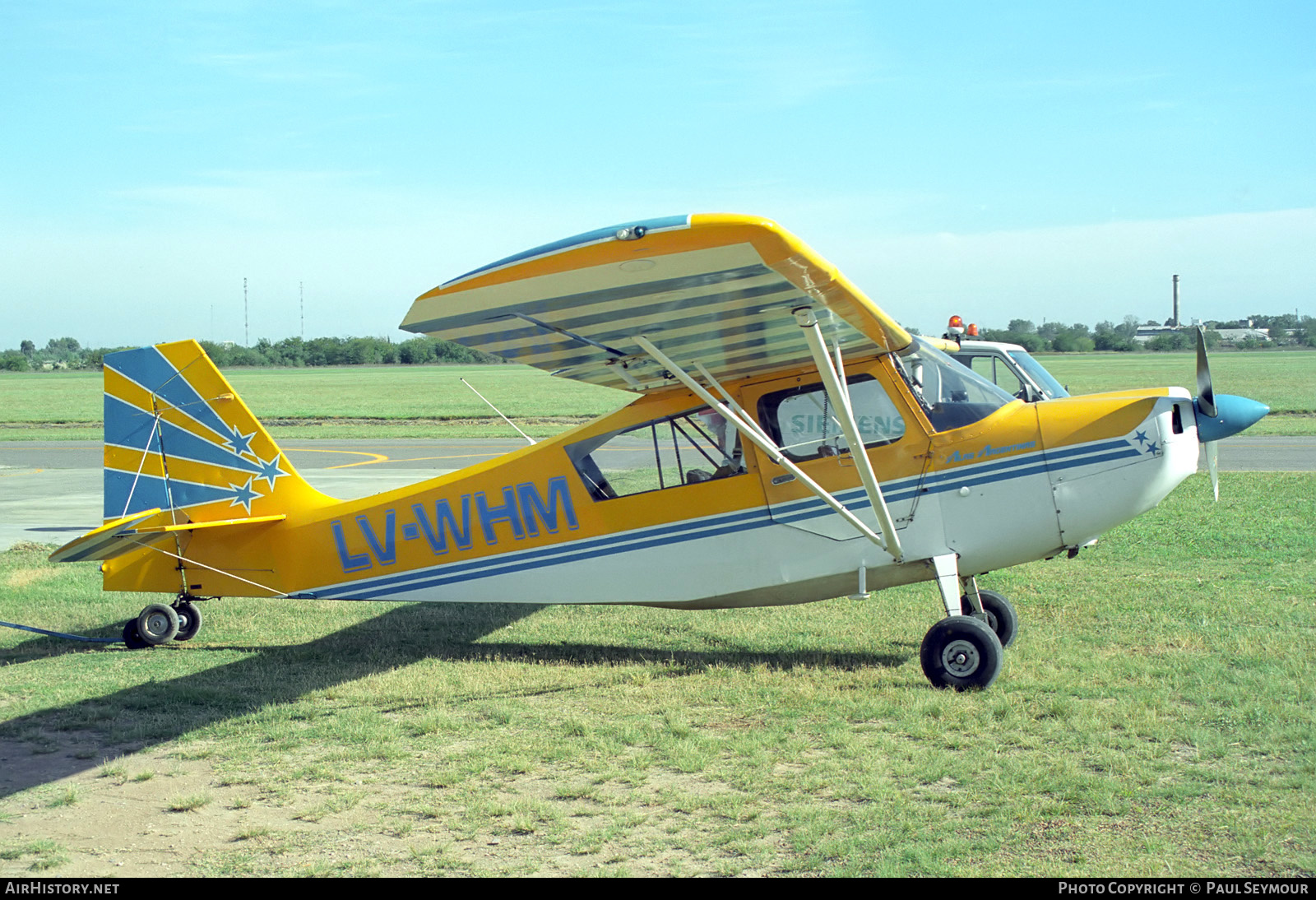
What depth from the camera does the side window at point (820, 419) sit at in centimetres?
702

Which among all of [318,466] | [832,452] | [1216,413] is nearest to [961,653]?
[832,452]

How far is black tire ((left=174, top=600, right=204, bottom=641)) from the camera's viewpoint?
28.0 ft

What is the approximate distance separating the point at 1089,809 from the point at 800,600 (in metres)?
2.96

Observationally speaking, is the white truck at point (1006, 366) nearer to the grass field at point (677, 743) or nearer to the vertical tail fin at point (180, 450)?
the grass field at point (677, 743)

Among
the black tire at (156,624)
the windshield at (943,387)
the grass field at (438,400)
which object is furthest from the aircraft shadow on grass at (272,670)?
the grass field at (438,400)

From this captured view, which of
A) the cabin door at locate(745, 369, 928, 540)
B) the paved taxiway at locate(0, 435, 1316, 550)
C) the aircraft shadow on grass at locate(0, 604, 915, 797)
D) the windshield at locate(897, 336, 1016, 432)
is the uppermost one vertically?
the windshield at locate(897, 336, 1016, 432)

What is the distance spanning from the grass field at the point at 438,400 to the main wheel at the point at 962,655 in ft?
78.2

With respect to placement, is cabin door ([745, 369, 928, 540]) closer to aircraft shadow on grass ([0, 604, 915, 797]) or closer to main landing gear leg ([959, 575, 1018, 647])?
main landing gear leg ([959, 575, 1018, 647])

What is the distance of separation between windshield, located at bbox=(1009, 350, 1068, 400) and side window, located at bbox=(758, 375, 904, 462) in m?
6.38

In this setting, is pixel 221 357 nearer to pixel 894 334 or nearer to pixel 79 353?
pixel 79 353

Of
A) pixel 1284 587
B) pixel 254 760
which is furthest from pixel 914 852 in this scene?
pixel 1284 587

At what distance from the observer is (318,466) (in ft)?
74.9

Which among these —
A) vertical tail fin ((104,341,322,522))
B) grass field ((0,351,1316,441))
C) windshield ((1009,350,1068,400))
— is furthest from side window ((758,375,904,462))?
grass field ((0,351,1316,441))
